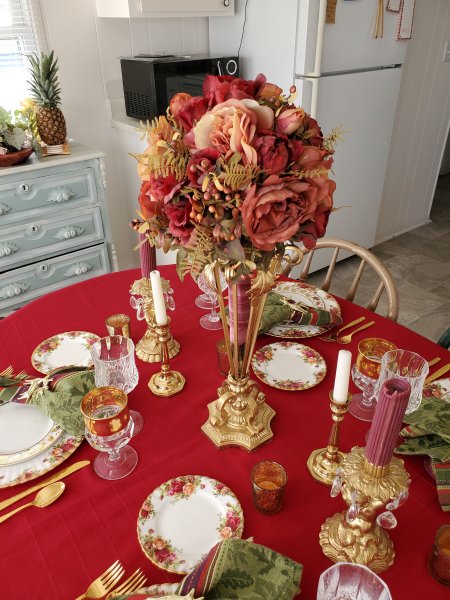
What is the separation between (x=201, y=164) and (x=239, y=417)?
0.50 metres

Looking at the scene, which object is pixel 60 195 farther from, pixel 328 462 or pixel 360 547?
pixel 360 547

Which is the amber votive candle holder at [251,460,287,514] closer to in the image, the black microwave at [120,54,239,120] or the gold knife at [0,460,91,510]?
the gold knife at [0,460,91,510]

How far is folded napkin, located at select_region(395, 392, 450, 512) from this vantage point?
2.66 ft

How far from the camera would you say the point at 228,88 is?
73 cm

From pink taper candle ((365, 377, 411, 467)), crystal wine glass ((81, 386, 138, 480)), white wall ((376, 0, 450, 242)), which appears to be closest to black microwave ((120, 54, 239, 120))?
white wall ((376, 0, 450, 242))

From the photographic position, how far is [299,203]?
0.72 meters

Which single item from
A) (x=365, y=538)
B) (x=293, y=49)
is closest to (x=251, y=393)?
(x=365, y=538)

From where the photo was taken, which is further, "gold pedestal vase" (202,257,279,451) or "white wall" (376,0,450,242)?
"white wall" (376,0,450,242)

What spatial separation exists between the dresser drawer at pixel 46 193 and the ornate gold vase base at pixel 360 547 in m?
1.84

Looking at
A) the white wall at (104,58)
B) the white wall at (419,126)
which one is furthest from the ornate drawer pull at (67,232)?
the white wall at (419,126)

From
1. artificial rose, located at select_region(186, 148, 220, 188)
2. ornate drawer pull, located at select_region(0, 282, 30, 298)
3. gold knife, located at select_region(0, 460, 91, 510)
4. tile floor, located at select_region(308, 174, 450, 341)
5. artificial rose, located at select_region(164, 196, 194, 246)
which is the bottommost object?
tile floor, located at select_region(308, 174, 450, 341)

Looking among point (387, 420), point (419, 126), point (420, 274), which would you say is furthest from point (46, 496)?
point (419, 126)

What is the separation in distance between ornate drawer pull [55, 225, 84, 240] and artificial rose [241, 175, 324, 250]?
171 centimetres

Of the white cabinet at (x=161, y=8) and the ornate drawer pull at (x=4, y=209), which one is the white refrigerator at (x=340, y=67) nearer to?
the white cabinet at (x=161, y=8)
